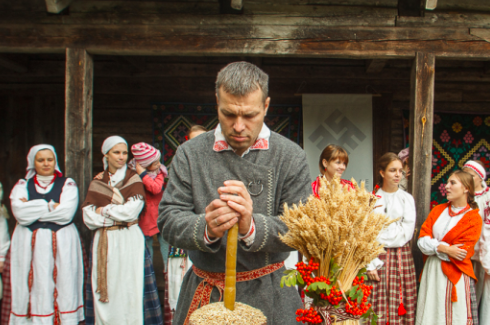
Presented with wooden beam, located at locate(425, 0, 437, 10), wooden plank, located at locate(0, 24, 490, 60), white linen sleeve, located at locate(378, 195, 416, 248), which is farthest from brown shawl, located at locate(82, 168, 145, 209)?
wooden beam, located at locate(425, 0, 437, 10)

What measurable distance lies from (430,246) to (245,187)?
2742 mm

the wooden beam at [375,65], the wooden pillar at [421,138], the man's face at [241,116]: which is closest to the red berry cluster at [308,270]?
the man's face at [241,116]

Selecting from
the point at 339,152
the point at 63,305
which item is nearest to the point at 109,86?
the point at 63,305

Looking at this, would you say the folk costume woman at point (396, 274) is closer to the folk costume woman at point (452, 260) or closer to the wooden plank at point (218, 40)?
the folk costume woman at point (452, 260)

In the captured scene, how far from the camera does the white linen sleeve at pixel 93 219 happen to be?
344 centimetres

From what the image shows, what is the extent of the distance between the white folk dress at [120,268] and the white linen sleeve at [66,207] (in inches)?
6.7

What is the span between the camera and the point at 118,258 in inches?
138

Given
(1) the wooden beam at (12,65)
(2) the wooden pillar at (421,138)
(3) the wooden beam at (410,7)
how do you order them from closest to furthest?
(2) the wooden pillar at (421,138), (3) the wooden beam at (410,7), (1) the wooden beam at (12,65)

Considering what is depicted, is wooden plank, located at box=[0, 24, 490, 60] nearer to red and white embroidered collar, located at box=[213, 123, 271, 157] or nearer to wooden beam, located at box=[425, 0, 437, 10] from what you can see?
wooden beam, located at box=[425, 0, 437, 10]

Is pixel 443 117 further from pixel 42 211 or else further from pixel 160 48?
pixel 42 211

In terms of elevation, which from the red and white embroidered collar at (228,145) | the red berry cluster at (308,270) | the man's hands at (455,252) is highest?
the red and white embroidered collar at (228,145)

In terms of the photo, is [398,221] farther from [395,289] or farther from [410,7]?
[410,7]

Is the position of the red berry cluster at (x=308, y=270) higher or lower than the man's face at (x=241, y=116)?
lower

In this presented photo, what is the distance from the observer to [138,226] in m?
3.70
